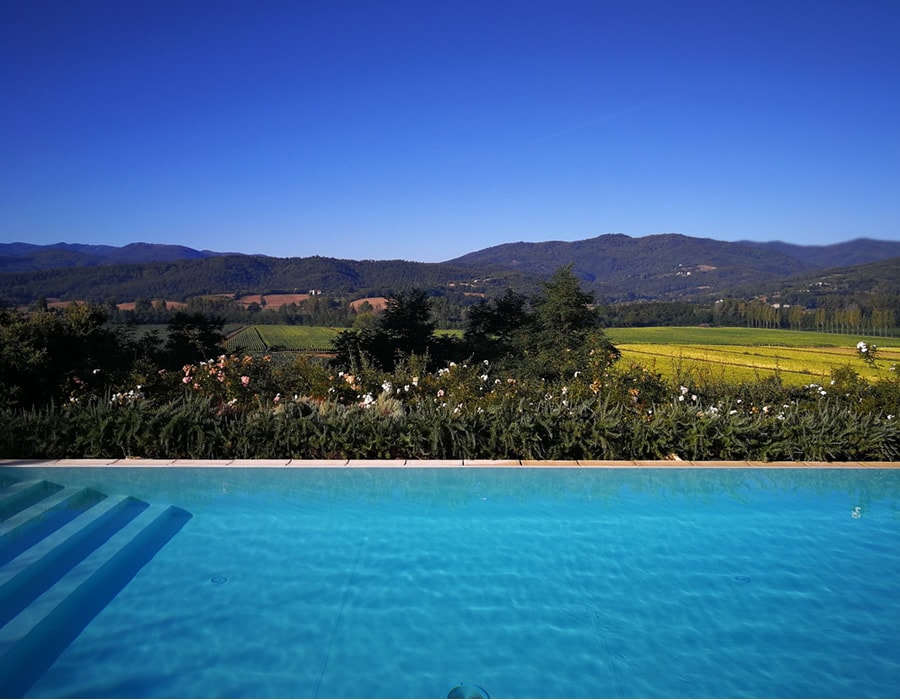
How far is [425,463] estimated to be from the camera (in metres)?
6.04

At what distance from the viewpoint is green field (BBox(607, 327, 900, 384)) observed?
17.3m

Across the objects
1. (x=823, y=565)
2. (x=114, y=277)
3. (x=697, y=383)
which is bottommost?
(x=823, y=565)

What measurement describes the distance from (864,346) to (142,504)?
853 centimetres

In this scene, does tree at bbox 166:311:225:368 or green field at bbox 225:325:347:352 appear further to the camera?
green field at bbox 225:325:347:352

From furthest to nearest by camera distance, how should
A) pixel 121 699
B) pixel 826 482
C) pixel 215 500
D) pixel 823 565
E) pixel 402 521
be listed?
pixel 826 482, pixel 215 500, pixel 402 521, pixel 823 565, pixel 121 699

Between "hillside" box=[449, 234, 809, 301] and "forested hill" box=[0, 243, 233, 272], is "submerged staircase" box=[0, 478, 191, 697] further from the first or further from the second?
"hillside" box=[449, 234, 809, 301]

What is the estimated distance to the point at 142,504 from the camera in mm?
5262

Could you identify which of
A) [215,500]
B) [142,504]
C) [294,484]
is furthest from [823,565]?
[142,504]

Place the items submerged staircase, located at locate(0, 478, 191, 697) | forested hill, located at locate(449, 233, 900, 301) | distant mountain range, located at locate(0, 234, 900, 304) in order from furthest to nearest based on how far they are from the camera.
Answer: forested hill, located at locate(449, 233, 900, 301)
distant mountain range, located at locate(0, 234, 900, 304)
submerged staircase, located at locate(0, 478, 191, 697)

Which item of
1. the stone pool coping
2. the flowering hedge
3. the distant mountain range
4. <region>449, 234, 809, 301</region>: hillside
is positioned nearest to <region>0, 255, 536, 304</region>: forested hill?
the distant mountain range

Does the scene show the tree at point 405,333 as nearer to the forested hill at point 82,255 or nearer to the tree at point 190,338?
the tree at point 190,338

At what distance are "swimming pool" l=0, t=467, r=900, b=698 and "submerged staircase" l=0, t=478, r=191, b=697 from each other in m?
0.11

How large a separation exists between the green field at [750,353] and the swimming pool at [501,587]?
4915 mm

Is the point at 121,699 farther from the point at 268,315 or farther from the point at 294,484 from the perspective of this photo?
the point at 268,315
